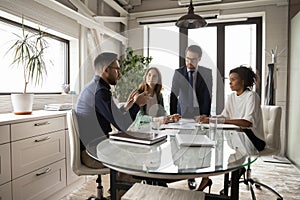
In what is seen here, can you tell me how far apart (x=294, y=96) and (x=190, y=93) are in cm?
168

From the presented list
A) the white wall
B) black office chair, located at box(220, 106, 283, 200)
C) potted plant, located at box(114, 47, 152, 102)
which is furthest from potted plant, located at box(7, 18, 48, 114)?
the white wall

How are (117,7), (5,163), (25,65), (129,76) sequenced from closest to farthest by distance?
(5,163) → (25,65) → (129,76) → (117,7)

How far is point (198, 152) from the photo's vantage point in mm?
1147

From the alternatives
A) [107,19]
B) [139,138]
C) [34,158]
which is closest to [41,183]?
[34,158]

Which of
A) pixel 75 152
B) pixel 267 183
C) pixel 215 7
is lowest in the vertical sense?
pixel 267 183

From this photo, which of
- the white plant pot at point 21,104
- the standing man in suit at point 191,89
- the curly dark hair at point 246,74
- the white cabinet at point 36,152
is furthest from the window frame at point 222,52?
the white plant pot at point 21,104

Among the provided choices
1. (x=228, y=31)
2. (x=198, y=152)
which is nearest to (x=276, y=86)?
(x=228, y=31)

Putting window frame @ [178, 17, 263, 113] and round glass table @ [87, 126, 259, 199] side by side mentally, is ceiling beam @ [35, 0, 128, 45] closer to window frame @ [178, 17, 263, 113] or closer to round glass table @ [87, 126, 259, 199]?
window frame @ [178, 17, 263, 113]

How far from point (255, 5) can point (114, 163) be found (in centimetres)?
378

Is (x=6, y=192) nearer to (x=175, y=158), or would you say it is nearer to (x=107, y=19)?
(x=175, y=158)

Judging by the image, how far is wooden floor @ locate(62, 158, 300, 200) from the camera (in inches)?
86.1

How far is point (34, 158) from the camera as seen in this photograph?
6.00 ft

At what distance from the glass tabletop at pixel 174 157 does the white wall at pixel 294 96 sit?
7.08 feet

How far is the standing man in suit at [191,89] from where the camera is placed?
241cm
